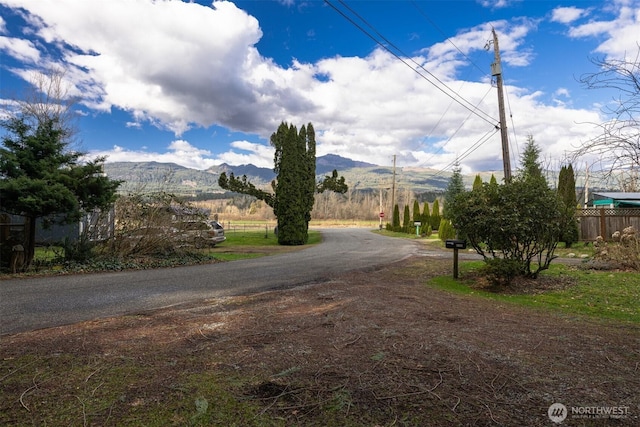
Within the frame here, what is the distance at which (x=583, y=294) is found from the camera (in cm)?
693

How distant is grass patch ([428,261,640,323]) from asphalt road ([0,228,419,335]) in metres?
3.14

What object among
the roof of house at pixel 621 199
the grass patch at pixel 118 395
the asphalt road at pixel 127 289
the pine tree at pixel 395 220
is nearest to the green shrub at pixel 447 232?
the roof of house at pixel 621 199

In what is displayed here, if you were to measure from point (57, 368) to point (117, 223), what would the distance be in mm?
9555

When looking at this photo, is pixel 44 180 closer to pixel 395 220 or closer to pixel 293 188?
pixel 293 188

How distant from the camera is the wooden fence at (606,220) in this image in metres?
17.0

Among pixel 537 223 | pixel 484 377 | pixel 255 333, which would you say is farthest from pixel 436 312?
pixel 537 223

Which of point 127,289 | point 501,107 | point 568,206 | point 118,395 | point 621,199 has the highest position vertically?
point 501,107

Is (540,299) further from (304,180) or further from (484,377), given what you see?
(304,180)

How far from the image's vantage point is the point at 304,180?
23.3m

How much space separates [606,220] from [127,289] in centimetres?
2041

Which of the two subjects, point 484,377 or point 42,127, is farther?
point 42,127

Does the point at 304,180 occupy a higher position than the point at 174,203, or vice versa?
the point at 304,180

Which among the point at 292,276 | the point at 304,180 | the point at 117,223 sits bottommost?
the point at 292,276
